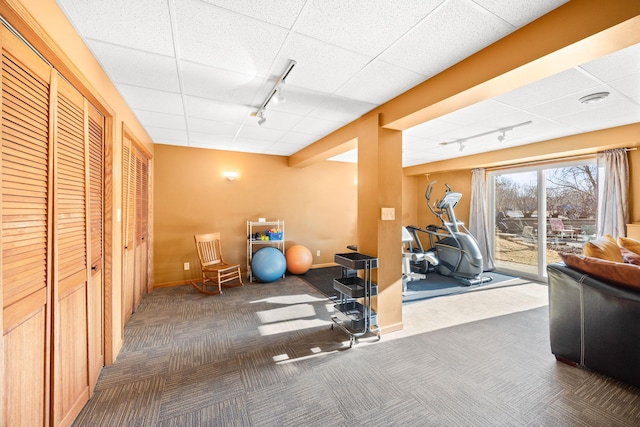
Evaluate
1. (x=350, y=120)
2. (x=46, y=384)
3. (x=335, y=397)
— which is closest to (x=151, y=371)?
(x=46, y=384)

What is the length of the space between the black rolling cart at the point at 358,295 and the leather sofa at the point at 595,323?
1.60 m

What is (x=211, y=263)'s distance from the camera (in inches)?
172

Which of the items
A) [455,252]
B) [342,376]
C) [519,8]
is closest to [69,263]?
[342,376]

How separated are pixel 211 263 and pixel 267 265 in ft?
3.05

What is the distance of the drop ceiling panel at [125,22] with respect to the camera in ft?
4.78

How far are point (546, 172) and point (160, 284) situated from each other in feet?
23.8

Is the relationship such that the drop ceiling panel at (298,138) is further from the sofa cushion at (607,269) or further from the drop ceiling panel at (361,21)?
the sofa cushion at (607,269)

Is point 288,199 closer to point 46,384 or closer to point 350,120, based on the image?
point 350,120

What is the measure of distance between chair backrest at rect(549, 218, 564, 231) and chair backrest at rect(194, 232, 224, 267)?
608cm

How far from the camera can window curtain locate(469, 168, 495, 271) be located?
5.56 metres

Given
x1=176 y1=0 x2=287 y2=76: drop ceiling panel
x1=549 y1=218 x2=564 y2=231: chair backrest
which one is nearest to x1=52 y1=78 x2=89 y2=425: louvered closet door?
x1=176 y1=0 x2=287 y2=76: drop ceiling panel

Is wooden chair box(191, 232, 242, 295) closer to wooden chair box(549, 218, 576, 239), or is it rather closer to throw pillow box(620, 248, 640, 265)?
throw pillow box(620, 248, 640, 265)

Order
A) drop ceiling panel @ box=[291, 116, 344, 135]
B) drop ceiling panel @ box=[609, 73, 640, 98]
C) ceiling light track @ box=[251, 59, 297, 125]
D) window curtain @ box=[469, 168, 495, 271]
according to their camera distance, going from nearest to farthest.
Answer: ceiling light track @ box=[251, 59, 297, 125]
drop ceiling panel @ box=[609, 73, 640, 98]
drop ceiling panel @ box=[291, 116, 344, 135]
window curtain @ box=[469, 168, 495, 271]

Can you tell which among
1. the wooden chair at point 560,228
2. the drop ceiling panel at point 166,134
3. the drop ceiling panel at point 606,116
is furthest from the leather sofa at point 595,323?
the drop ceiling panel at point 166,134
